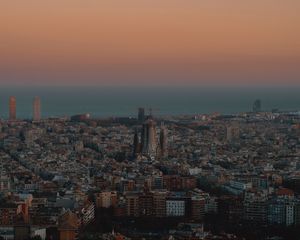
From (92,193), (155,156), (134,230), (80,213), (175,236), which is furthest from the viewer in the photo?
(155,156)

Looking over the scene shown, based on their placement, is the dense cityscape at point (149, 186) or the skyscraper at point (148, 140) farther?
the skyscraper at point (148, 140)

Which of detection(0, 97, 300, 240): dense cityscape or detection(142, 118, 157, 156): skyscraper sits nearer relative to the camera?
detection(0, 97, 300, 240): dense cityscape

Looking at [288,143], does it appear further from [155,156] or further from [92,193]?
[92,193]

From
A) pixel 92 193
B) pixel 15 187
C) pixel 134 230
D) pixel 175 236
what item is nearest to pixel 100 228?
pixel 134 230

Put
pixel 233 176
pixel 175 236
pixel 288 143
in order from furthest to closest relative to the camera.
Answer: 1. pixel 288 143
2. pixel 233 176
3. pixel 175 236

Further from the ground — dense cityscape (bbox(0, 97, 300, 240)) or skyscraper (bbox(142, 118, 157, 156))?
skyscraper (bbox(142, 118, 157, 156))

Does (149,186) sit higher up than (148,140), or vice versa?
(148,140)

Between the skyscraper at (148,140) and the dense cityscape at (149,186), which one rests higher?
the skyscraper at (148,140)

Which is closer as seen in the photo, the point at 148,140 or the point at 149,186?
the point at 149,186
